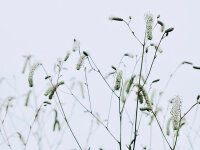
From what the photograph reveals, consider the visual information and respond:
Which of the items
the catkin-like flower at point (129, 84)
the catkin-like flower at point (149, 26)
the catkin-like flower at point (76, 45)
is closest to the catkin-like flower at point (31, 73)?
the catkin-like flower at point (76, 45)

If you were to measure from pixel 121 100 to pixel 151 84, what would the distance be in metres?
0.69

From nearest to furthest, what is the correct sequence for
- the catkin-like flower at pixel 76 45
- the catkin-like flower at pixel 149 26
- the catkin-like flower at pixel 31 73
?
the catkin-like flower at pixel 149 26 → the catkin-like flower at pixel 31 73 → the catkin-like flower at pixel 76 45

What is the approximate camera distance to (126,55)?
4105 mm

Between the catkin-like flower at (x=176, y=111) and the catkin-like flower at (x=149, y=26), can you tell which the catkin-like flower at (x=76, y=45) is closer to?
the catkin-like flower at (x=149, y=26)

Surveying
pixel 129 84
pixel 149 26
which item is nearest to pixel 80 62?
pixel 129 84

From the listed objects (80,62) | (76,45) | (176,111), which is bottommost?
(176,111)

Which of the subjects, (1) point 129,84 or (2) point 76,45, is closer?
(1) point 129,84

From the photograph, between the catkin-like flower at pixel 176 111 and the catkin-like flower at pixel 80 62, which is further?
the catkin-like flower at pixel 80 62

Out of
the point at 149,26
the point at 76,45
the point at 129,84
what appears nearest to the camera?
the point at 149,26

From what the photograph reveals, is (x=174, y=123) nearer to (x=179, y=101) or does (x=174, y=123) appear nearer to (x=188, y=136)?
(x=179, y=101)

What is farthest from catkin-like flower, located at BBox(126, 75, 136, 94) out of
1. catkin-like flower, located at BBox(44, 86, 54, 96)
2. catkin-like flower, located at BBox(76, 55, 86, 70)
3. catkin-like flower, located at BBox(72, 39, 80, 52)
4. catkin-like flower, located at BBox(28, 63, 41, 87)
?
catkin-like flower, located at BBox(28, 63, 41, 87)

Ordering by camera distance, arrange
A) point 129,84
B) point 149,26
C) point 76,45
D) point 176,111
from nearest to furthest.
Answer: point 176,111
point 149,26
point 129,84
point 76,45

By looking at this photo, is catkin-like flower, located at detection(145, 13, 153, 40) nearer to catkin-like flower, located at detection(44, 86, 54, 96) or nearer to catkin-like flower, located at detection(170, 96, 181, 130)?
catkin-like flower, located at detection(170, 96, 181, 130)

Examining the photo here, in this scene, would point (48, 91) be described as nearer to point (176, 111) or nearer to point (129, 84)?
point (129, 84)
